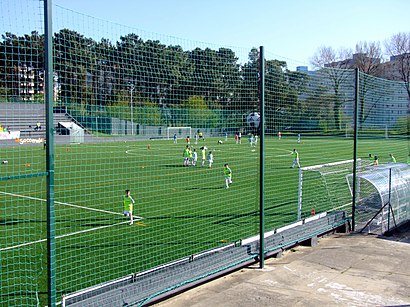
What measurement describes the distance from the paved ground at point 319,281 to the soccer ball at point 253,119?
2.55 meters

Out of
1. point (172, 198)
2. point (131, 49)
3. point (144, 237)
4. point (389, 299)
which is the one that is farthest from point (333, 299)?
point (172, 198)

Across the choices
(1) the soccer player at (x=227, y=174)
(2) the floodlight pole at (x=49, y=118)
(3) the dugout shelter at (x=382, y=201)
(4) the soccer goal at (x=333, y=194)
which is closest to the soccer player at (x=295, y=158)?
(1) the soccer player at (x=227, y=174)

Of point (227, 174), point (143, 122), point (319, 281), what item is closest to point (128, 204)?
point (143, 122)

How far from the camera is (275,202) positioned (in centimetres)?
1535

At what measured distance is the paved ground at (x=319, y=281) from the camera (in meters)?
5.90

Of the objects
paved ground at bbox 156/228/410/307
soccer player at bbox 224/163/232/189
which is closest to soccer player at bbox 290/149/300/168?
soccer player at bbox 224/163/232/189

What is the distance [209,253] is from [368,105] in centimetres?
913

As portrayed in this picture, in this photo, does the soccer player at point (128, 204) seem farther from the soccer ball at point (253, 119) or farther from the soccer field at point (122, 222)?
the soccer ball at point (253, 119)

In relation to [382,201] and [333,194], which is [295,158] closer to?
[333,194]

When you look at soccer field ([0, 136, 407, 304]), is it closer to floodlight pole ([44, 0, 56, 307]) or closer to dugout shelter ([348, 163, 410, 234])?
floodlight pole ([44, 0, 56, 307])

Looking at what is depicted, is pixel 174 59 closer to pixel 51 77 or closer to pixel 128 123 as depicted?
pixel 128 123

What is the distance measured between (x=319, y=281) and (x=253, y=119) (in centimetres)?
337

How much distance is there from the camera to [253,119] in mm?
8609

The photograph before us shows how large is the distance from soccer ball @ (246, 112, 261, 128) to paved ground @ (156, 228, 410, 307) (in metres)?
2.55
